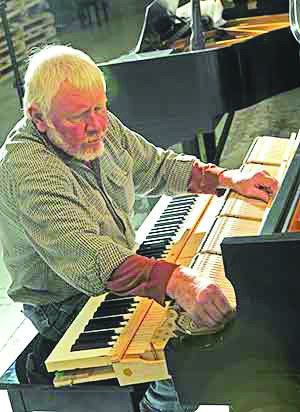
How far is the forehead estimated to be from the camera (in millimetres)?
2332

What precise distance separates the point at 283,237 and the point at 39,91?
3.14 ft

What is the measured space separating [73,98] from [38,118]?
16 centimetres

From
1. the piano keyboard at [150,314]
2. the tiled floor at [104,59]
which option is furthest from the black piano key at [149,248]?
the tiled floor at [104,59]

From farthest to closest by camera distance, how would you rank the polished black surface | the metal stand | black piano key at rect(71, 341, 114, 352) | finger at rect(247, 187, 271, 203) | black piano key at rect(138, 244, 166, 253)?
the metal stand < black piano key at rect(138, 244, 166, 253) < finger at rect(247, 187, 271, 203) < black piano key at rect(71, 341, 114, 352) < the polished black surface

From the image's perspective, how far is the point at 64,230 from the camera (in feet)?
7.33

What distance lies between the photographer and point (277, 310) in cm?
182

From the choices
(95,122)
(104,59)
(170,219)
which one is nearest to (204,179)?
(170,219)

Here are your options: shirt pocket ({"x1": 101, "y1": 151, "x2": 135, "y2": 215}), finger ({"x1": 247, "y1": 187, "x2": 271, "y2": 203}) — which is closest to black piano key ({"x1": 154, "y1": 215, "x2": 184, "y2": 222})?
shirt pocket ({"x1": 101, "y1": 151, "x2": 135, "y2": 215})

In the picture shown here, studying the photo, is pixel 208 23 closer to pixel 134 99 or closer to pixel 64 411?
pixel 134 99

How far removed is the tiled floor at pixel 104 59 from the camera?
4.50 metres

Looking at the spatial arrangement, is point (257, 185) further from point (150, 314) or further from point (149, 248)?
point (150, 314)

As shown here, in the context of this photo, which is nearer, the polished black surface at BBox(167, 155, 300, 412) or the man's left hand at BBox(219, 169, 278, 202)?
the polished black surface at BBox(167, 155, 300, 412)

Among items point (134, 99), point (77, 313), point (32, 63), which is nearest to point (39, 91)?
point (32, 63)

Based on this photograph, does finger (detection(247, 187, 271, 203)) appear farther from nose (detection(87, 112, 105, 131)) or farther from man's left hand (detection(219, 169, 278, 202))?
nose (detection(87, 112, 105, 131))
